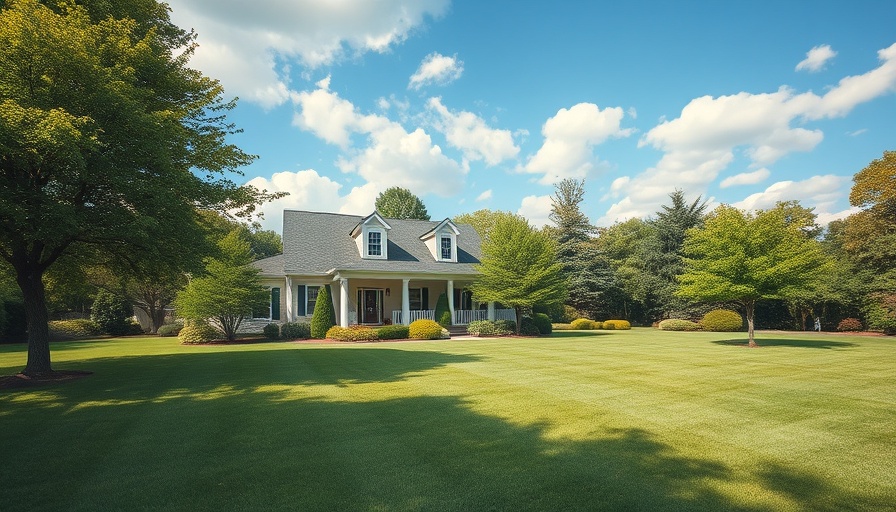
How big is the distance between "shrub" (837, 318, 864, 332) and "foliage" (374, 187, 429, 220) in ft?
134

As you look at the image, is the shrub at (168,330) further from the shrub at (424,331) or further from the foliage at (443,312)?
the foliage at (443,312)

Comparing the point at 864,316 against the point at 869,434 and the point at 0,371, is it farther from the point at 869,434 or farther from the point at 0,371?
the point at 0,371

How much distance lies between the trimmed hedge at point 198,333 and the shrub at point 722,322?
1222 inches

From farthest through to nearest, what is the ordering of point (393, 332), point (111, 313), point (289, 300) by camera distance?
point (111, 313) < point (289, 300) < point (393, 332)

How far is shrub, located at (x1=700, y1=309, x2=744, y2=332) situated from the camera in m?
30.5

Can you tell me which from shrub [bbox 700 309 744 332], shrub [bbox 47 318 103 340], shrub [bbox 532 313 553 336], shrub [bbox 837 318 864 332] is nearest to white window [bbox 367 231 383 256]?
shrub [bbox 532 313 553 336]

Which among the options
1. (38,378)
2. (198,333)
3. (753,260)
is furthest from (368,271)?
(753,260)

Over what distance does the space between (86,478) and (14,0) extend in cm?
1130

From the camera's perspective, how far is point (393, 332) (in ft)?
78.1

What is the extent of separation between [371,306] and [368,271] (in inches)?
203

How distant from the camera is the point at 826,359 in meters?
13.4

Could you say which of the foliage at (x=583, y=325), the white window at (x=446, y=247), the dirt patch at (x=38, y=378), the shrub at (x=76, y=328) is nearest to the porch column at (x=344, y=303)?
the white window at (x=446, y=247)

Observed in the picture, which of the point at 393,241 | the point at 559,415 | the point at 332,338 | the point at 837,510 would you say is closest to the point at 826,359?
the point at 559,415

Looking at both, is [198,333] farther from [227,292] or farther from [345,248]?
[345,248]
